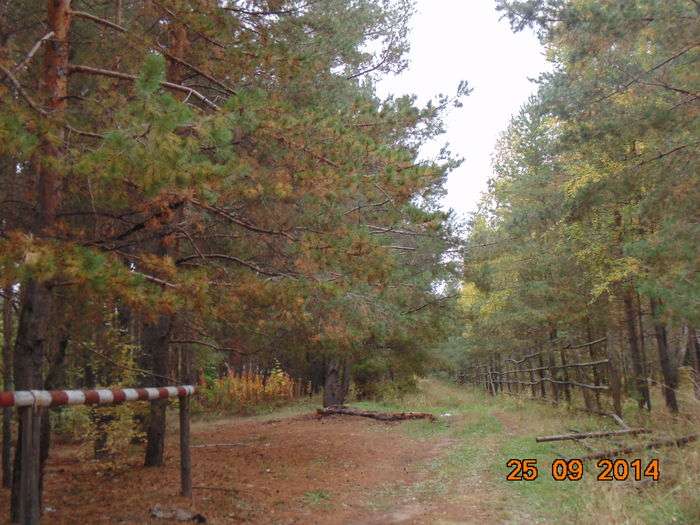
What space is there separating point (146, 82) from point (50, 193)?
2.00 metres

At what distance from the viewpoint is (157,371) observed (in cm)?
877

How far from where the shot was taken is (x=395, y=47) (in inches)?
479

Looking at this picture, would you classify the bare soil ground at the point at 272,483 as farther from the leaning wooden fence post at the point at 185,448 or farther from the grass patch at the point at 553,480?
the grass patch at the point at 553,480

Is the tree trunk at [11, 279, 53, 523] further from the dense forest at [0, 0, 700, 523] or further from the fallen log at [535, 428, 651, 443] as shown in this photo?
the fallen log at [535, 428, 651, 443]

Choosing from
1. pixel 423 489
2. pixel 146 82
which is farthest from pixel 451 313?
pixel 146 82

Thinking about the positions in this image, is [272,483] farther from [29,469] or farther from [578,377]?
[578,377]

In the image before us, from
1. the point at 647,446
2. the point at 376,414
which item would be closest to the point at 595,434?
the point at 647,446

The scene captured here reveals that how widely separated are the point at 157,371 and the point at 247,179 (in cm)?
364

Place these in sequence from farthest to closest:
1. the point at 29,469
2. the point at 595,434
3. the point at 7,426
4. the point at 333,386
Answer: the point at 333,386 < the point at 595,434 < the point at 7,426 < the point at 29,469

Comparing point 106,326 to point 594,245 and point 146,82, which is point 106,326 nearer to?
point 146,82

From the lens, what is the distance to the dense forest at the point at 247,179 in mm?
5016

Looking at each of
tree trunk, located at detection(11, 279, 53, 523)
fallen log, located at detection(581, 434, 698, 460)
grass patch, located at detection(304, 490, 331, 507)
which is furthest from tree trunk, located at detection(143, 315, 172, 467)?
fallen log, located at detection(581, 434, 698, 460)

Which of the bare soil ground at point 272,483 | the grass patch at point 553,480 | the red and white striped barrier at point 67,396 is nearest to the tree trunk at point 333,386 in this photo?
the grass patch at point 553,480

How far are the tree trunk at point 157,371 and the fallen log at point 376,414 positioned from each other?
8.13m
